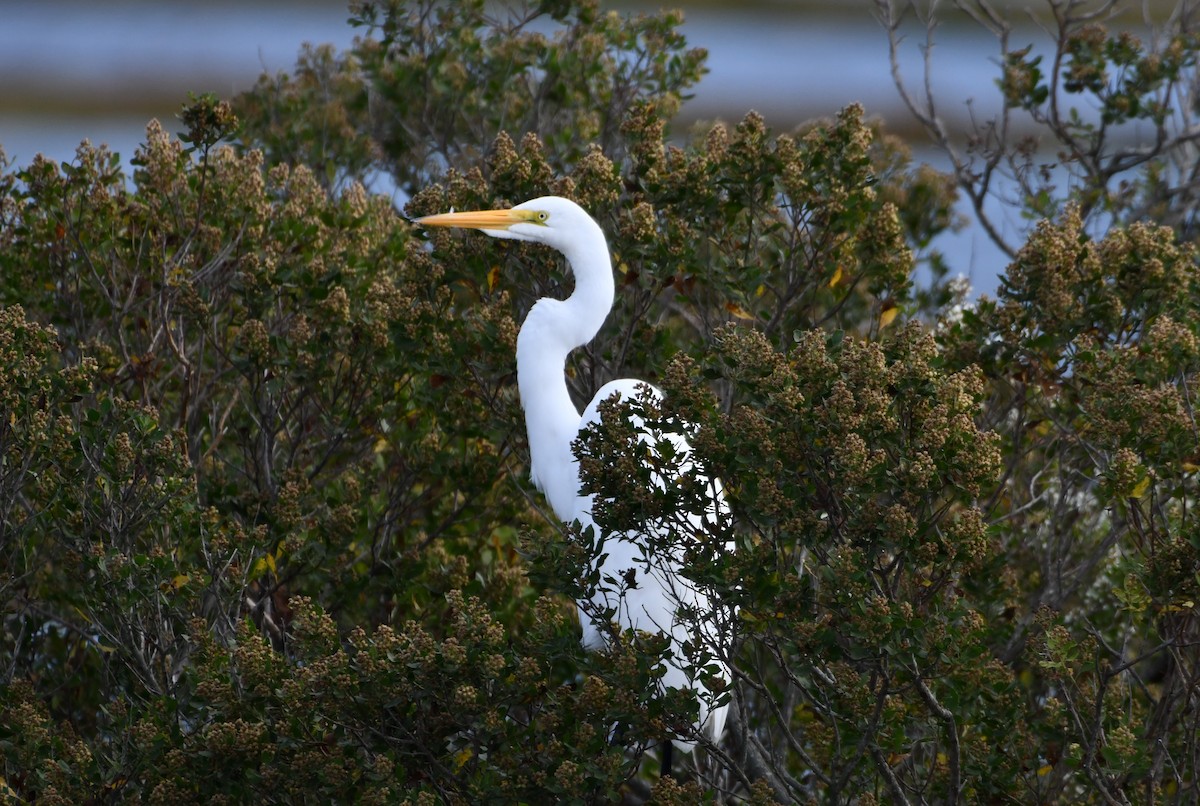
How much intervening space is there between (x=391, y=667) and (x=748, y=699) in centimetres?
226

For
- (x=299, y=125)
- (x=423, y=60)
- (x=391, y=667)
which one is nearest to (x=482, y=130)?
(x=423, y=60)

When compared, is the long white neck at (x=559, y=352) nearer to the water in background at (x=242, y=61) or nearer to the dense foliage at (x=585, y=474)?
the dense foliage at (x=585, y=474)

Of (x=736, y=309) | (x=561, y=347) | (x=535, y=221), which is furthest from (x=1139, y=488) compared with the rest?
(x=535, y=221)

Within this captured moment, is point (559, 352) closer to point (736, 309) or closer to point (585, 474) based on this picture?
point (736, 309)

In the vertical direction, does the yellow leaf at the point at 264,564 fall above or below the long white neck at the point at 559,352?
below

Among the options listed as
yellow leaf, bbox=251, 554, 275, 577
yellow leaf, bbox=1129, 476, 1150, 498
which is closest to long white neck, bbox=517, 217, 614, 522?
yellow leaf, bbox=251, 554, 275, 577

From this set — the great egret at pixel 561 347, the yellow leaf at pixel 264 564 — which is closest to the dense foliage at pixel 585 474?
the yellow leaf at pixel 264 564

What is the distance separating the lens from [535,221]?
4.13 metres

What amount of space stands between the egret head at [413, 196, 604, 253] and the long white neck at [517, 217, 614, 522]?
0.03 meters

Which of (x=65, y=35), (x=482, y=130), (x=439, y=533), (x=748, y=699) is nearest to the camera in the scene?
(x=439, y=533)

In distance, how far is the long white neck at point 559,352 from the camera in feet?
13.7

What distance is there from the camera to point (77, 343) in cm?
456

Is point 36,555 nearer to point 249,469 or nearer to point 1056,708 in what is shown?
point 249,469

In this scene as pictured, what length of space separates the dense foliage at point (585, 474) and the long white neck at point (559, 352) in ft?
0.34
